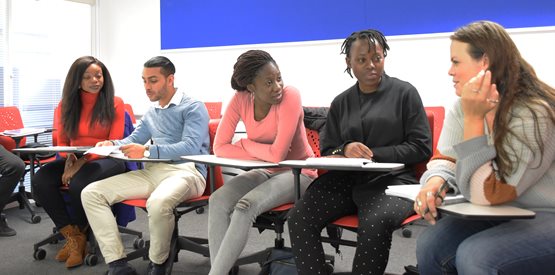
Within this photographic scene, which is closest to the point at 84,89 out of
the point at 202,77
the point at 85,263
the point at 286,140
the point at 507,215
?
the point at 85,263

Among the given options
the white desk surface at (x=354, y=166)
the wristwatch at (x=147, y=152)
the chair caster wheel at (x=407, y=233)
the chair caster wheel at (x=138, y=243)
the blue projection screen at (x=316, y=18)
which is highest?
the blue projection screen at (x=316, y=18)

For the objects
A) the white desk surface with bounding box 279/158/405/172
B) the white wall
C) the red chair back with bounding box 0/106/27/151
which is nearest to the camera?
the white desk surface with bounding box 279/158/405/172

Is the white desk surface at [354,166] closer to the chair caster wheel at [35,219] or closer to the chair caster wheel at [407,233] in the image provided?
the chair caster wheel at [407,233]

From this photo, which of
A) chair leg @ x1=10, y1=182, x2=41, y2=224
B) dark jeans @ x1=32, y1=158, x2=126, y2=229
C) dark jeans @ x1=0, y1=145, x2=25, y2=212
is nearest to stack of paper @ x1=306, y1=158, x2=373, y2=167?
dark jeans @ x1=32, y1=158, x2=126, y2=229

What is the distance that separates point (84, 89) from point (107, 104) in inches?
7.4

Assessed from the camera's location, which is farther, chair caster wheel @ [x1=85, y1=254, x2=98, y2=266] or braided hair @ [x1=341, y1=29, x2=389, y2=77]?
chair caster wheel @ [x1=85, y1=254, x2=98, y2=266]

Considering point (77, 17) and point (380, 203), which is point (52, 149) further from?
point (77, 17)

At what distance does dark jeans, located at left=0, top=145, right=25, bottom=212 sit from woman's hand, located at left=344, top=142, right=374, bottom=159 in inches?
106

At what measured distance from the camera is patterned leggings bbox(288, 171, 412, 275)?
2.00 m

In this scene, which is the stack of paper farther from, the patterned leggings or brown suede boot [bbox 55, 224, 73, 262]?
brown suede boot [bbox 55, 224, 73, 262]

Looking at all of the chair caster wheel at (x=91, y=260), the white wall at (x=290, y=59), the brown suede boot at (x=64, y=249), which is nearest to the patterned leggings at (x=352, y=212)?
the chair caster wheel at (x=91, y=260)

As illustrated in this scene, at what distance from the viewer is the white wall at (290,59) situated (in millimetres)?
4043

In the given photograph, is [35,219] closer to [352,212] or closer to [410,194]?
[352,212]

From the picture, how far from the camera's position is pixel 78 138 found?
329 cm
